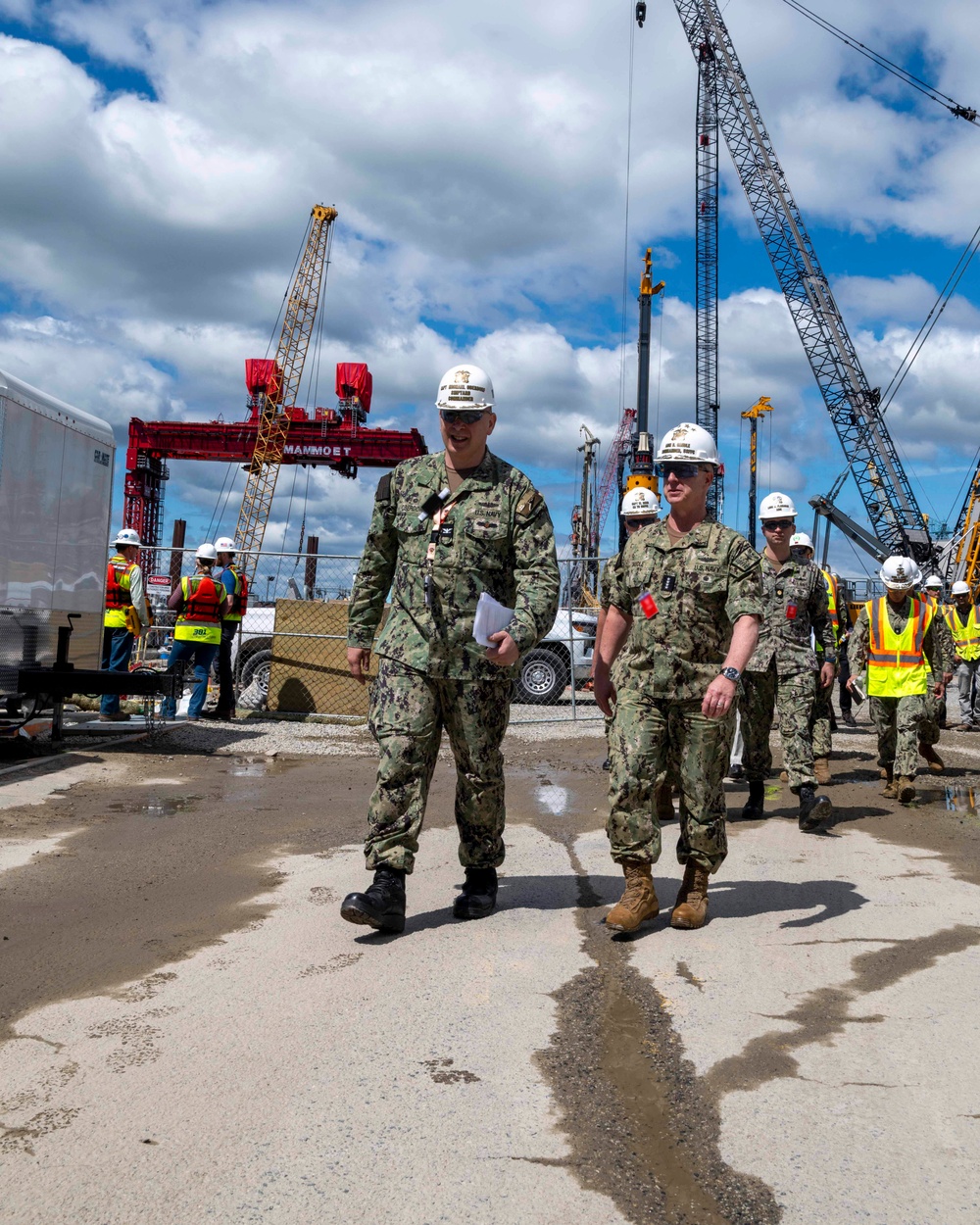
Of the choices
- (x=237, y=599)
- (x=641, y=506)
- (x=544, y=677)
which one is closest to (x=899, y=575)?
(x=641, y=506)

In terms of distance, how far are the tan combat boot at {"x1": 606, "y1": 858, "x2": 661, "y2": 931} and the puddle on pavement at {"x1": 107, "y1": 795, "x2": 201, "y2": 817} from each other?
3731 millimetres

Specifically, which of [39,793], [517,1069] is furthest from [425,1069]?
[39,793]

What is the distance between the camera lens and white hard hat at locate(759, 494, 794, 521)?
785 centimetres

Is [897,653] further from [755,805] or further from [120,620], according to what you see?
[120,620]

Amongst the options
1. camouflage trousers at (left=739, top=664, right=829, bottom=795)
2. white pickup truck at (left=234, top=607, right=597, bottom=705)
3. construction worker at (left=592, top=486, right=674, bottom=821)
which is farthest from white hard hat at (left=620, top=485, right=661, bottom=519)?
white pickup truck at (left=234, top=607, right=597, bottom=705)

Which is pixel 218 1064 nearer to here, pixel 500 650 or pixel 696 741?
pixel 500 650

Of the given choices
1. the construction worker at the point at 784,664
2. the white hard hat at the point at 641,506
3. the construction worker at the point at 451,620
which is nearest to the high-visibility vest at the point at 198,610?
the white hard hat at the point at 641,506

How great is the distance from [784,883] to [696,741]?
146cm

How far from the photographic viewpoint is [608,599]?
489 cm

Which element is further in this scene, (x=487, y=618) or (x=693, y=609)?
(x=693, y=609)

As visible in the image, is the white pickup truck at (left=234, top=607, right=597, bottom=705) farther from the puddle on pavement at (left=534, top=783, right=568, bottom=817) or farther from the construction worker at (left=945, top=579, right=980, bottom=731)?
the puddle on pavement at (left=534, top=783, right=568, bottom=817)

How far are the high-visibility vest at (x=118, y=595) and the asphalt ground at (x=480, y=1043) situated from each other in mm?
6186

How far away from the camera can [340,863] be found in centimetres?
587

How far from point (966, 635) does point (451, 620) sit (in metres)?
13.4
